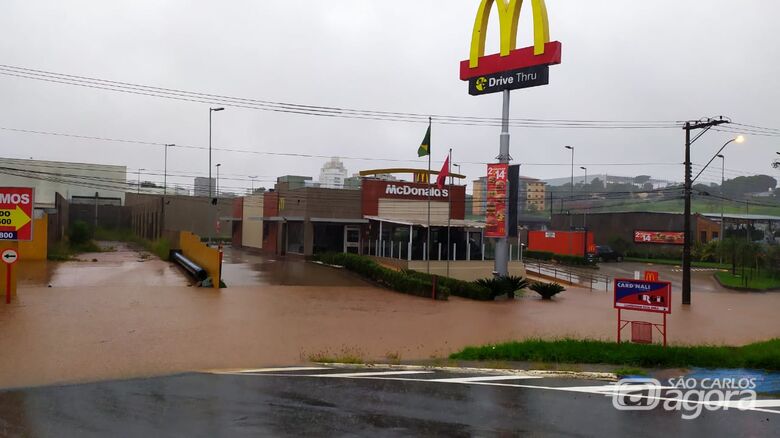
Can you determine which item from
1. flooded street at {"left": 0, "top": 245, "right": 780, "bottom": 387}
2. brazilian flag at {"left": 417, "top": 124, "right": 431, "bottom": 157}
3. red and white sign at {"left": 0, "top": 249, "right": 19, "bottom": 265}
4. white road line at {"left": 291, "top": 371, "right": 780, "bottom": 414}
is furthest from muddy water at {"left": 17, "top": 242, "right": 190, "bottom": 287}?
white road line at {"left": 291, "top": 371, "right": 780, "bottom": 414}

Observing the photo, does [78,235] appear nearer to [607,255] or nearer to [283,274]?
[283,274]

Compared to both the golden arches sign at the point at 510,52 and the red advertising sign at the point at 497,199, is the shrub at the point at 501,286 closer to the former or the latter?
the red advertising sign at the point at 497,199

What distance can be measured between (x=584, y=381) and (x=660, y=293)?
4.83m

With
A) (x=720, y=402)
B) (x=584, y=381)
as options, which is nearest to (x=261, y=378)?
(x=584, y=381)

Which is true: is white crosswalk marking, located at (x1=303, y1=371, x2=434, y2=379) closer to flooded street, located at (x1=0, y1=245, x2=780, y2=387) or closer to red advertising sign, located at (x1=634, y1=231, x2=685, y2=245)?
flooded street, located at (x1=0, y1=245, x2=780, y2=387)

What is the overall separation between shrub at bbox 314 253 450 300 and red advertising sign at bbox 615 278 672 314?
10.7 m

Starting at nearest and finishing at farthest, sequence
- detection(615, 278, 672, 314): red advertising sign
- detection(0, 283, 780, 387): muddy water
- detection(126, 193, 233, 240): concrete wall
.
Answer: detection(0, 283, 780, 387): muddy water
detection(615, 278, 672, 314): red advertising sign
detection(126, 193, 233, 240): concrete wall

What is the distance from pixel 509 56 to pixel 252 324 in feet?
59.7

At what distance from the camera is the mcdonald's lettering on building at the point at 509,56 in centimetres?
2702

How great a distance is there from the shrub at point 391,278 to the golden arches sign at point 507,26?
35.7 ft

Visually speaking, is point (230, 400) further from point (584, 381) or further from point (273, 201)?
point (273, 201)

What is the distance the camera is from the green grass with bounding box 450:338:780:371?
1116 centimetres

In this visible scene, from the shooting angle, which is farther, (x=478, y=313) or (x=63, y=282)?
(x=63, y=282)

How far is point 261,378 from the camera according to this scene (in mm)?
10539
